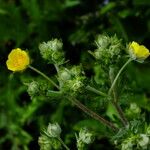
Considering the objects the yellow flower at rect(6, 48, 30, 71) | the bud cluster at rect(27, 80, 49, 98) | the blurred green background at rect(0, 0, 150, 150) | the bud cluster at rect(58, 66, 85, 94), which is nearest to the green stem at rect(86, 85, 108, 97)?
the bud cluster at rect(58, 66, 85, 94)

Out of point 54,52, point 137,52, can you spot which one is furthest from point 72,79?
point 137,52

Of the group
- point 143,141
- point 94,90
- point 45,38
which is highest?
point 45,38

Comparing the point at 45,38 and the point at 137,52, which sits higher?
the point at 45,38

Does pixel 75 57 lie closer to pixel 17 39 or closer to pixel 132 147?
pixel 17 39

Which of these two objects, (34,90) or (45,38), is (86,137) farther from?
(45,38)

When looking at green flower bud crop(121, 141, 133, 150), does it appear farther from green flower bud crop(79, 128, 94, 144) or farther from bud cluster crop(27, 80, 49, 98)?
bud cluster crop(27, 80, 49, 98)

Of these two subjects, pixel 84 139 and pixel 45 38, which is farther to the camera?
pixel 45 38

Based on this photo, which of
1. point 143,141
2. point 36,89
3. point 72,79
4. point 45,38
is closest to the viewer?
point 143,141

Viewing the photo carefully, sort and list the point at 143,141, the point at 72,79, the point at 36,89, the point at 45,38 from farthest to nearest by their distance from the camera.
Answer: the point at 45,38
the point at 36,89
the point at 72,79
the point at 143,141
